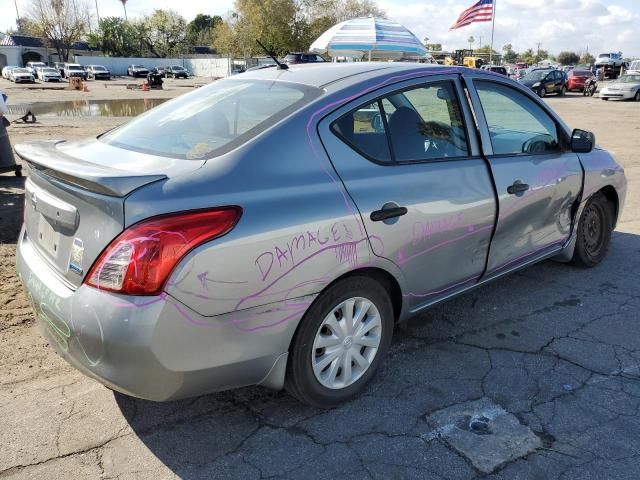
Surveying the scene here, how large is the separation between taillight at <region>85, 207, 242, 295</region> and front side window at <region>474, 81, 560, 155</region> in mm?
2184

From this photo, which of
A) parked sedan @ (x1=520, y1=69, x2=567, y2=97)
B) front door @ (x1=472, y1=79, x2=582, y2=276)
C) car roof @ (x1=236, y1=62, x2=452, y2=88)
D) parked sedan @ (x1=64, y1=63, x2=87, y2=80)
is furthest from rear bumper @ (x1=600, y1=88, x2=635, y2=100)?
parked sedan @ (x1=64, y1=63, x2=87, y2=80)

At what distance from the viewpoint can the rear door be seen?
2758 mm

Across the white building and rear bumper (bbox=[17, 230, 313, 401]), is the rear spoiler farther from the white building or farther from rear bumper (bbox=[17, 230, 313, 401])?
the white building

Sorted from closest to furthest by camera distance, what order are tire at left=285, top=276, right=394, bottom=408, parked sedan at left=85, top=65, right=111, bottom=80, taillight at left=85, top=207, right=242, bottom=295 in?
taillight at left=85, top=207, right=242, bottom=295 < tire at left=285, top=276, right=394, bottom=408 < parked sedan at left=85, top=65, right=111, bottom=80

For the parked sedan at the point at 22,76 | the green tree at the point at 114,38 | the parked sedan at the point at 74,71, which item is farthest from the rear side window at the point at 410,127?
the green tree at the point at 114,38

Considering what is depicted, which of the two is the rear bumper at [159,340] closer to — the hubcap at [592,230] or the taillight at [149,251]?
the taillight at [149,251]

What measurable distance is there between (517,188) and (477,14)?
807 inches

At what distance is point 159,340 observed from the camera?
2139mm

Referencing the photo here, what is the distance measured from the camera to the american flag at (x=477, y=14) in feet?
70.4

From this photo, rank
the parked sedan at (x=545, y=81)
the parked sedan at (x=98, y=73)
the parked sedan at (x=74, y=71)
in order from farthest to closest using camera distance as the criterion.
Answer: the parked sedan at (x=98, y=73), the parked sedan at (x=74, y=71), the parked sedan at (x=545, y=81)

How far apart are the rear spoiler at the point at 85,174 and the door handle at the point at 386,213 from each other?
103cm

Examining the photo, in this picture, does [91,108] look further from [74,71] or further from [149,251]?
[74,71]

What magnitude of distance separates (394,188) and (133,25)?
92342 millimetres

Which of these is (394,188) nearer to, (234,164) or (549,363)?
(234,164)
